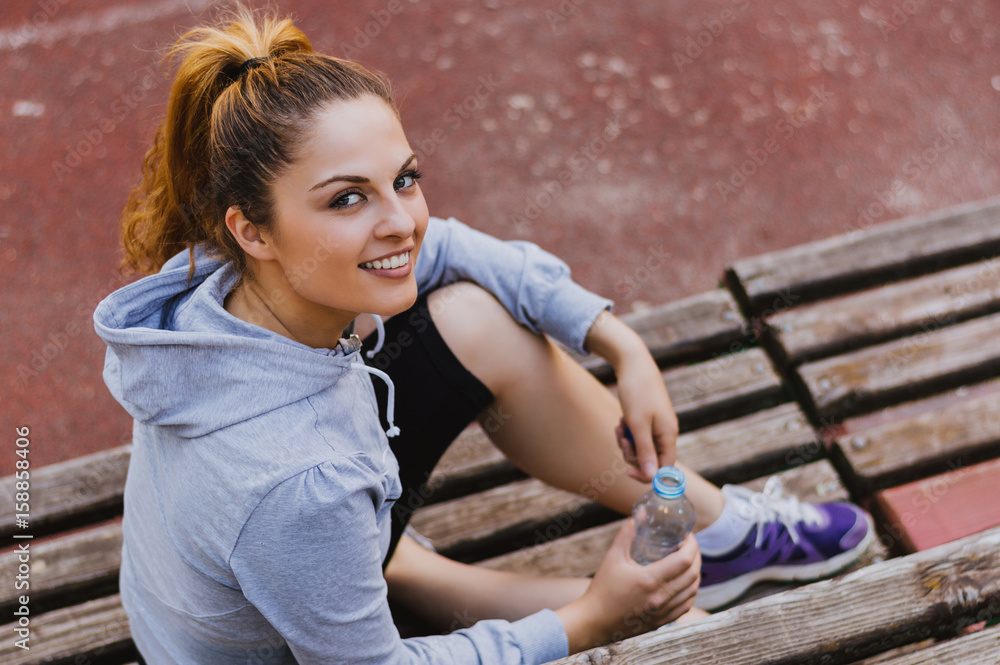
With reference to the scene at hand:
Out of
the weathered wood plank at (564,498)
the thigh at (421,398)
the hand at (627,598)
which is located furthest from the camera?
the weathered wood plank at (564,498)

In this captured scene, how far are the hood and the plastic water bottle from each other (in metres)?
0.78

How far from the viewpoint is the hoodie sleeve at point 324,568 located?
Result: 1146 millimetres

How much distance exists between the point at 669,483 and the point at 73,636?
4.25ft

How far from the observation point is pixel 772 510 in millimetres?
1886

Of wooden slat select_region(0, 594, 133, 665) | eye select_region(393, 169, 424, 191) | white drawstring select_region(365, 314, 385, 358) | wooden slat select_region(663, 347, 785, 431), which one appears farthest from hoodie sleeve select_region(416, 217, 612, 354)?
wooden slat select_region(0, 594, 133, 665)

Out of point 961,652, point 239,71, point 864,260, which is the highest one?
point 864,260

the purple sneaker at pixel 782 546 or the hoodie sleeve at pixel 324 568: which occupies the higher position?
the purple sneaker at pixel 782 546

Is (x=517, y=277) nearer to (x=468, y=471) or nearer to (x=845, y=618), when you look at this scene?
(x=468, y=471)

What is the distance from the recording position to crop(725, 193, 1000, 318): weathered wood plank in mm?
2244

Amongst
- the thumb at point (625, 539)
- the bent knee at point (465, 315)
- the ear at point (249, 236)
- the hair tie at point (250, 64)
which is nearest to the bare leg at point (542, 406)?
the bent knee at point (465, 315)

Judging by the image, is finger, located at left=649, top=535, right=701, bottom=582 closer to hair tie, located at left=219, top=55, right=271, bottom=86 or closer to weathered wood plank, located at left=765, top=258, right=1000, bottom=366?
weathered wood plank, located at left=765, top=258, right=1000, bottom=366

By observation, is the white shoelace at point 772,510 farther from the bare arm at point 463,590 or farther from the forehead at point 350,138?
the forehead at point 350,138

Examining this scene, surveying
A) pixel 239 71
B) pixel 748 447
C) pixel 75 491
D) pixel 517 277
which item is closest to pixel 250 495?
pixel 239 71

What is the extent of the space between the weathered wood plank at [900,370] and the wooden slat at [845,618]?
2.47ft
